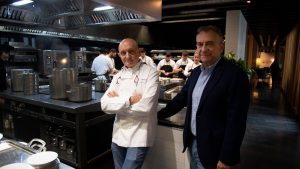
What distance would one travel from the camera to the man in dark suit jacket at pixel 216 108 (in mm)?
1234

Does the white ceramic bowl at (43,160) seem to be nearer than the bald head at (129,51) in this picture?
Yes

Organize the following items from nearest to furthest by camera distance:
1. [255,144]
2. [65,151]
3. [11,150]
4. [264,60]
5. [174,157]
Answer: [11,150]
[174,157]
[65,151]
[255,144]
[264,60]

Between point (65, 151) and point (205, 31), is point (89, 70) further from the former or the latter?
point (205, 31)

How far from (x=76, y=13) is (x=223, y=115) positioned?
6.40 ft

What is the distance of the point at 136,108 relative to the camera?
4.99 feet

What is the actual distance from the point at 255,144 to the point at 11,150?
358 cm

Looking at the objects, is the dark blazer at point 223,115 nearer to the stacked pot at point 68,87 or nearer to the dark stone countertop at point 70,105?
the dark stone countertop at point 70,105

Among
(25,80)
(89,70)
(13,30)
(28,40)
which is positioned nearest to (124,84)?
(25,80)

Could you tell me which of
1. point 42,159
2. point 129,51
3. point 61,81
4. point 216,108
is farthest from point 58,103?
point 216,108

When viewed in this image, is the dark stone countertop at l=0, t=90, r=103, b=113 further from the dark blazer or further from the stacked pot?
the dark blazer

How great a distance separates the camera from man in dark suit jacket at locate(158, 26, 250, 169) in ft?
4.05

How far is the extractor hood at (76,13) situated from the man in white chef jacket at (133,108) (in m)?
0.57

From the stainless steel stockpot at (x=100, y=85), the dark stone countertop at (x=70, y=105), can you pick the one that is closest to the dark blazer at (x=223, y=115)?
the dark stone countertop at (x=70, y=105)

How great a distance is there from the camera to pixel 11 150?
1.27 meters
